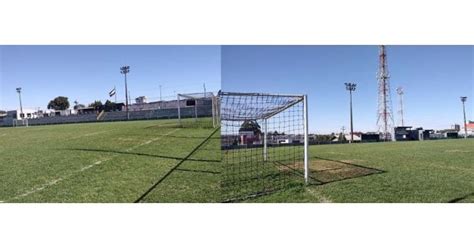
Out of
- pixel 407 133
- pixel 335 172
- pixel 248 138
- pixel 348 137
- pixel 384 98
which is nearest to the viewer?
pixel 335 172

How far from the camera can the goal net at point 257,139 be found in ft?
15.3

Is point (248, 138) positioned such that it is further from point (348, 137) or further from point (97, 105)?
point (348, 137)

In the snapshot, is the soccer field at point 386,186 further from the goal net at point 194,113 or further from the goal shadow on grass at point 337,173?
the goal net at point 194,113

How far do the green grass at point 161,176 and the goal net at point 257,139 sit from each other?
16 cm

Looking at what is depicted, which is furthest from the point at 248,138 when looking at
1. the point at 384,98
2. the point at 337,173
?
the point at 384,98

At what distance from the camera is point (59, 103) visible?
7039 mm

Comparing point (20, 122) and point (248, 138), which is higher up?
point (20, 122)

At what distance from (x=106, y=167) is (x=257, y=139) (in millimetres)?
3750

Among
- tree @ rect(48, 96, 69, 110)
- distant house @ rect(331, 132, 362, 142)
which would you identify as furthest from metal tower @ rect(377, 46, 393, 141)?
tree @ rect(48, 96, 69, 110)

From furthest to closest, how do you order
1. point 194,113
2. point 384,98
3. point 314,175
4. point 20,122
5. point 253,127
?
point 384,98 < point 194,113 < point 253,127 < point 20,122 < point 314,175

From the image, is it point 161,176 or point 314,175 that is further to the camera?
point 314,175

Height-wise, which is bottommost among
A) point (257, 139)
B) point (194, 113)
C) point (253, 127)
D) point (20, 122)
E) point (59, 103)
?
point (257, 139)
